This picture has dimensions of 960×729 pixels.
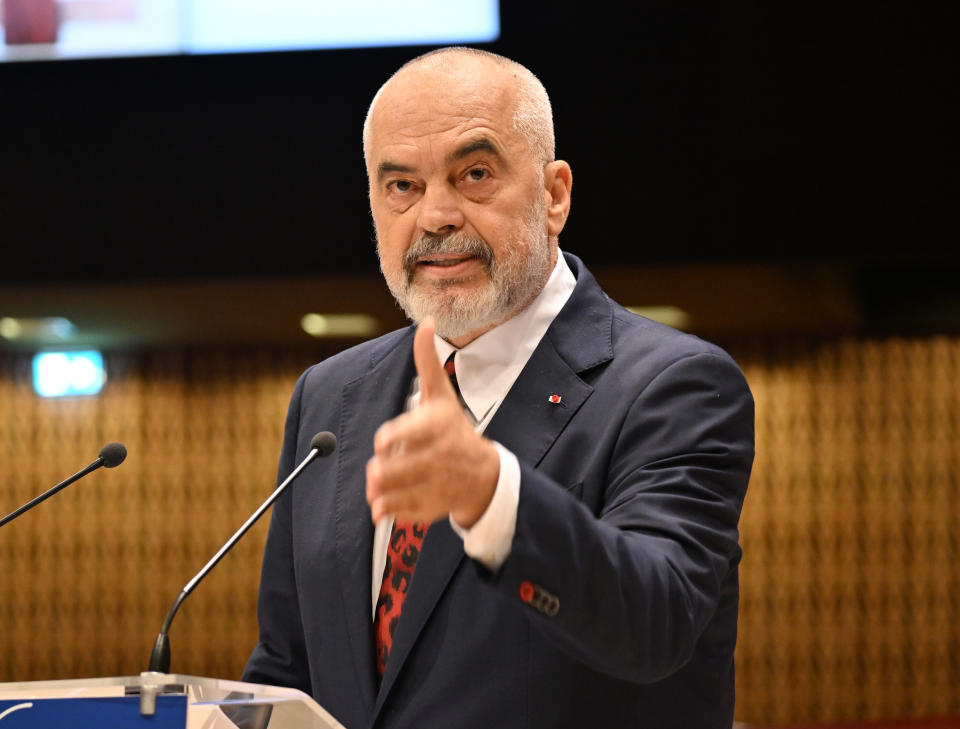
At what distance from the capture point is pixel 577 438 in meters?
1.59

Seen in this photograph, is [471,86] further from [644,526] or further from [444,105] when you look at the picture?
[644,526]

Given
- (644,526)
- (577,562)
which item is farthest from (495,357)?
(577,562)

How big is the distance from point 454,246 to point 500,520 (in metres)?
0.70

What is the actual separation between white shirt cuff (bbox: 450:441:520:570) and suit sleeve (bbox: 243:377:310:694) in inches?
31.2

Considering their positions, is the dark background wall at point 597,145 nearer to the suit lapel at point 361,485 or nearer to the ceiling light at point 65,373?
the ceiling light at point 65,373

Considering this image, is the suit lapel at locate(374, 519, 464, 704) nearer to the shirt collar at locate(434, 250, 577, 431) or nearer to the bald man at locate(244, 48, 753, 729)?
the bald man at locate(244, 48, 753, 729)

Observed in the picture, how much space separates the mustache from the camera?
5.76 ft

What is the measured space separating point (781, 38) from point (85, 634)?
19.2ft

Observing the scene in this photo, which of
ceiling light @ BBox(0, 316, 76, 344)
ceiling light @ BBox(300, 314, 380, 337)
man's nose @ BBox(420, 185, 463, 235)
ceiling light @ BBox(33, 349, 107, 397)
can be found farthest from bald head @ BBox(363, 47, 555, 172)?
ceiling light @ BBox(33, 349, 107, 397)

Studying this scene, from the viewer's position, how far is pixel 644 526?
1368 mm

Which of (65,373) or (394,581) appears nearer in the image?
(394,581)

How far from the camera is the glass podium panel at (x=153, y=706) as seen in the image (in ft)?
3.77

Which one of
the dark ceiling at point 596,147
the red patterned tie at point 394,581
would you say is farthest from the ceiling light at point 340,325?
the red patterned tie at point 394,581

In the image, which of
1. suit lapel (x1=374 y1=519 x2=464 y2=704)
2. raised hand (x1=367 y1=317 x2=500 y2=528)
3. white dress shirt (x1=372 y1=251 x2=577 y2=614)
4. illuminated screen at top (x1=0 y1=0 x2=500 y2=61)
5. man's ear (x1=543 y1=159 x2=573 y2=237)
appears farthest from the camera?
→ illuminated screen at top (x1=0 y1=0 x2=500 y2=61)
